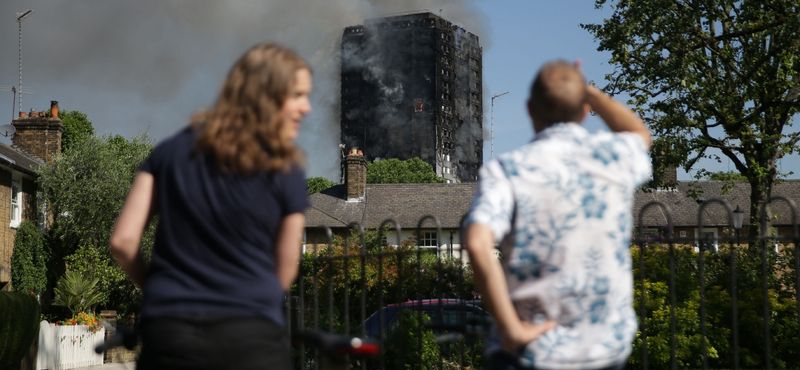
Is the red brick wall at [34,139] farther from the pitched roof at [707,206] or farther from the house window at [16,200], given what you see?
the pitched roof at [707,206]

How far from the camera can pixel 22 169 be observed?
86.4 ft

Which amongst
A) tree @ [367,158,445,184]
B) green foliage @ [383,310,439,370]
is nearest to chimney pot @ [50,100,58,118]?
green foliage @ [383,310,439,370]

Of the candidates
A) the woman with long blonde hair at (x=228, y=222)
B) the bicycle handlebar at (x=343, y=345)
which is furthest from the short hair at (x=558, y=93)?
the bicycle handlebar at (x=343, y=345)

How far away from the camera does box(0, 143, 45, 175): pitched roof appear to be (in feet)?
81.1

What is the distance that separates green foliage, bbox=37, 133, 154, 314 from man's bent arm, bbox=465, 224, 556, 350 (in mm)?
27949

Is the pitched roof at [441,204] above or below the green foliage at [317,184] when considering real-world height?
below

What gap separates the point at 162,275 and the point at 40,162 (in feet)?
98.5

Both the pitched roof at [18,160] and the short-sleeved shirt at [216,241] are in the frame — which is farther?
the pitched roof at [18,160]

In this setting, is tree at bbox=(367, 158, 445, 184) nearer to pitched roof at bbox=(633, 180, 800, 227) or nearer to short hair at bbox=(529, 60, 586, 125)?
pitched roof at bbox=(633, 180, 800, 227)

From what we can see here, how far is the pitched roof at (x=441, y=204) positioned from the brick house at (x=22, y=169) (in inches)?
630

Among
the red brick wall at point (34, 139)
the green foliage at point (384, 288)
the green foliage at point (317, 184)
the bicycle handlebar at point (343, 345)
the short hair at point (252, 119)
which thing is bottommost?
the green foliage at point (384, 288)

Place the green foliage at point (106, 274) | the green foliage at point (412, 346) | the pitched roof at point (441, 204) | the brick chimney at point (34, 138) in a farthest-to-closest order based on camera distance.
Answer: the pitched roof at point (441, 204)
the brick chimney at point (34, 138)
the green foliage at point (106, 274)
the green foliage at point (412, 346)

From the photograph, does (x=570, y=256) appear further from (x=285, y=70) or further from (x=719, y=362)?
(x=719, y=362)

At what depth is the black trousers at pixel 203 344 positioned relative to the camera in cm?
219
